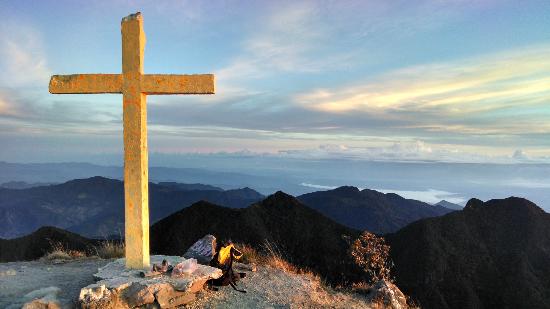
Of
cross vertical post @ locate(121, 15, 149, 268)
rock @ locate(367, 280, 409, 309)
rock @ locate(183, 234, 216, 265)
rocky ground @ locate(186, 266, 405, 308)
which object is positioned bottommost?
rock @ locate(367, 280, 409, 309)

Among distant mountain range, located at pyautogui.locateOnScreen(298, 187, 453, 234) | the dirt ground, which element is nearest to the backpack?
the dirt ground

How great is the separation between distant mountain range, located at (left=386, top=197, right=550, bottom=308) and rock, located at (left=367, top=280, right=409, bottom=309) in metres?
24.7

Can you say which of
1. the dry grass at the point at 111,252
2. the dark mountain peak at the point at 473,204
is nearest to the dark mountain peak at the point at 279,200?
the dark mountain peak at the point at 473,204

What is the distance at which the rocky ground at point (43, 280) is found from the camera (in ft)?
25.9

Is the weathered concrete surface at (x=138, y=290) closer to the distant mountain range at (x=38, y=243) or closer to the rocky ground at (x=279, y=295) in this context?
the rocky ground at (x=279, y=295)

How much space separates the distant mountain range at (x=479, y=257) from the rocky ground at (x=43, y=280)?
28118 millimetres

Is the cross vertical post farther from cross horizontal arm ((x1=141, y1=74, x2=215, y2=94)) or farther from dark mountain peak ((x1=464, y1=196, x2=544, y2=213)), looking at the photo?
dark mountain peak ((x1=464, y1=196, x2=544, y2=213))

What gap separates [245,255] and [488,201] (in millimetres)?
48607

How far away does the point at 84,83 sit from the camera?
8.79m

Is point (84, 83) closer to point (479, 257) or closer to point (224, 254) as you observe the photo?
point (224, 254)

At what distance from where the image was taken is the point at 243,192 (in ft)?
541

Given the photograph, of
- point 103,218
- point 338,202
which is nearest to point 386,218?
point 338,202

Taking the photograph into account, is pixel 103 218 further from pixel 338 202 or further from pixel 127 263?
pixel 127 263

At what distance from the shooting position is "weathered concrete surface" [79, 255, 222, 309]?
738 cm
